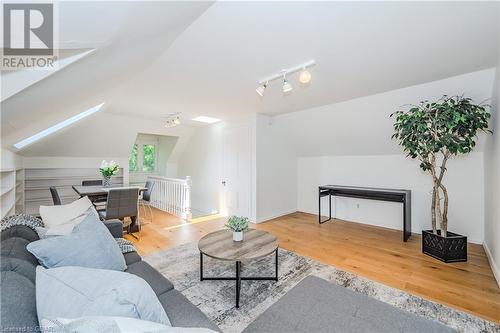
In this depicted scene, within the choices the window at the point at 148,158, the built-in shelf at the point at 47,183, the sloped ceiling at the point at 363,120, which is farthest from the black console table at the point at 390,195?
the built-in shelf at the point at 47,183

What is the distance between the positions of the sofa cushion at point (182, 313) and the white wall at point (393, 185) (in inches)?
165

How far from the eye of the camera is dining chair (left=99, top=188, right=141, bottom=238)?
11.0 ft

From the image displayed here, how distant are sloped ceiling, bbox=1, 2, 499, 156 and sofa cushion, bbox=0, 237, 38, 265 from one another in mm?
859

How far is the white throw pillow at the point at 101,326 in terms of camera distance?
593 millimetres

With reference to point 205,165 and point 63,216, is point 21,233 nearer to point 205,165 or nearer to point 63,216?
point 63,216

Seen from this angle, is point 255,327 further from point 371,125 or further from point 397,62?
point 371,125

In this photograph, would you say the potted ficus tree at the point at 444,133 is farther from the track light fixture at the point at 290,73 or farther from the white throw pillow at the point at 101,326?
the white throw pillow at the point at 101,326

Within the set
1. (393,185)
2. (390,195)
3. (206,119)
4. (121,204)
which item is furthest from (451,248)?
(206,119)

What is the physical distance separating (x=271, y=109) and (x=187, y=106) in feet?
5.35

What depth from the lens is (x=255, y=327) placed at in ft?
3.75

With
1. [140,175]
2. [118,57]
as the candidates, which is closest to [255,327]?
[118,57]

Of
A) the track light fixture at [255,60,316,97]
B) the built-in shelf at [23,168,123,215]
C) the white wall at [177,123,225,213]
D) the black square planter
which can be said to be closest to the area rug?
the black square planter
